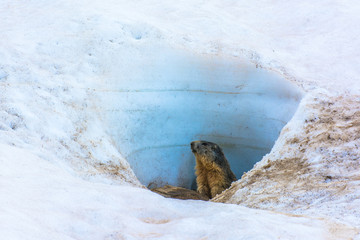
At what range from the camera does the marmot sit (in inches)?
262

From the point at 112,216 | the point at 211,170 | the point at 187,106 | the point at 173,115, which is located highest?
the point at 112,216

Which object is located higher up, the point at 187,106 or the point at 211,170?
the point at 187,106

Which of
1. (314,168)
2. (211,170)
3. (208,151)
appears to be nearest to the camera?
(314,168)

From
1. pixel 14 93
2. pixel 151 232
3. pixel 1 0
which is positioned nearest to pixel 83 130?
pixel 14 93

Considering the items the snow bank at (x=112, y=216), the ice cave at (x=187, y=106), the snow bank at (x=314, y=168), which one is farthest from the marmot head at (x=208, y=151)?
the snow bank at (x=112, y=216)

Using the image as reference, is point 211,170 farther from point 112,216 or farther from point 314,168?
point 112,216

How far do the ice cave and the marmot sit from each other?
344 mm

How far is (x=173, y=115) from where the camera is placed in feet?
21.5

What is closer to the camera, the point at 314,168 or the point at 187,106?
the point at 314,168

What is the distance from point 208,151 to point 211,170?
0.60 meters

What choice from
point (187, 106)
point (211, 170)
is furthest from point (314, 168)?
point (211, 170)

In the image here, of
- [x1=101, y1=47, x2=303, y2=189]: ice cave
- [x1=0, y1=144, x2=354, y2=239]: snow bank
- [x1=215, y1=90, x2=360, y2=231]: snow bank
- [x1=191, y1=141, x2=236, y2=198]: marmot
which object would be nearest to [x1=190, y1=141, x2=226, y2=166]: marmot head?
[x1=191, y1=141, x2=236, y2=198]: marmot

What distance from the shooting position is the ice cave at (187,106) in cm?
609

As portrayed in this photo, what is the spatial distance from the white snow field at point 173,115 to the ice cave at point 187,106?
0.02 meters
